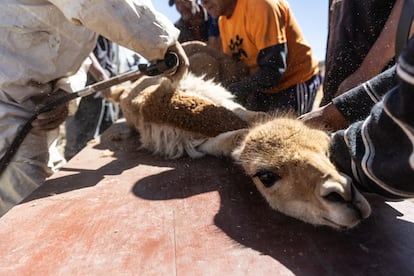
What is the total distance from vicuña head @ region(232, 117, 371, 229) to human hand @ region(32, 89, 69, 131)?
1445mm

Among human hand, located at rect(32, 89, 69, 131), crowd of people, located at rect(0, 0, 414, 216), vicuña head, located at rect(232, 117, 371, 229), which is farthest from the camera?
human hand, located at rect(32, 89, 69, 131)

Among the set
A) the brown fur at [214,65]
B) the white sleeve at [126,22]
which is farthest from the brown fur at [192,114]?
the brown fur at [214,65]

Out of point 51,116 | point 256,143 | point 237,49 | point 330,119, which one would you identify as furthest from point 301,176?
point 237,49

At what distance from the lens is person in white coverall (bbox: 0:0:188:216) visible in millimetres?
2031

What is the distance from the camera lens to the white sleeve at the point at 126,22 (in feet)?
6.48

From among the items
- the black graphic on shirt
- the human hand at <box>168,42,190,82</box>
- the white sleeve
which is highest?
the white sleeve

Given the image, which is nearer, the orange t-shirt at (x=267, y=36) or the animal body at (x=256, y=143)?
the animal body at (x=256, y=143)

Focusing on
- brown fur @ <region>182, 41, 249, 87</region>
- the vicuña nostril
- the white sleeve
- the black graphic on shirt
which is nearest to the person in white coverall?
the white sleeve

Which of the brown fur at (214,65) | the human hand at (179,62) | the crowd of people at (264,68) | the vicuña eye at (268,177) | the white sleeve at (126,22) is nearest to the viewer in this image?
the crowd of people at (264,68)

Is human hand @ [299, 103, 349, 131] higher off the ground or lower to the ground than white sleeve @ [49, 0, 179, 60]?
lower

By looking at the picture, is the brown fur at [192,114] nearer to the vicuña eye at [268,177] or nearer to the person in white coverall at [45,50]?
the person in white coverall at [45,50]

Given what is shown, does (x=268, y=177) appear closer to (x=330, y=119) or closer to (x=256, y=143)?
(x=256, y=143)

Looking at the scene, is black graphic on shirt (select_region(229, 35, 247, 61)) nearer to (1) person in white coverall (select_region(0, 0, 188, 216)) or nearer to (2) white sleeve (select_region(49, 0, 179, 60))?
(1) person in white coverall (select_region(0, 0, 188, 216))

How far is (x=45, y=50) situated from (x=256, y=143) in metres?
1.55
